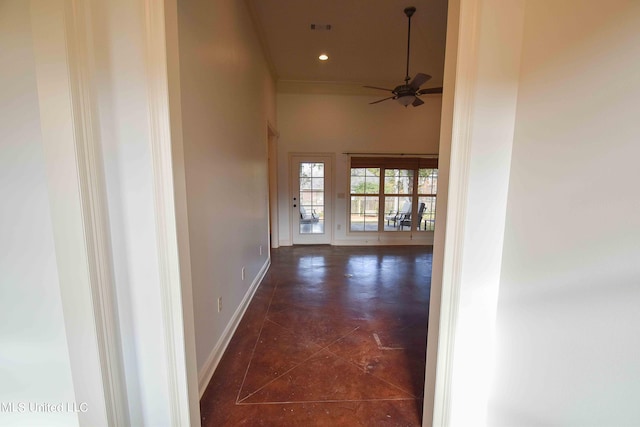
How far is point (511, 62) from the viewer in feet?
3.26

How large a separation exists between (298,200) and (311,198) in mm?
290

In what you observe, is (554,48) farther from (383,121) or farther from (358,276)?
(383,121)

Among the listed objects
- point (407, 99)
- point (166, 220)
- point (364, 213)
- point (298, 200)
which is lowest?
point (364, 213)

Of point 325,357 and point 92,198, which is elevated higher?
point 92,198

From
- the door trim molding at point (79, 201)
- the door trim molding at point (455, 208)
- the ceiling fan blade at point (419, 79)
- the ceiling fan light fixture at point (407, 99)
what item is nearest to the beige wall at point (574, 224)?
the door trim molding at point (455, 208)

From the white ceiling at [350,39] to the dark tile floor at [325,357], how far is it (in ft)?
11.0

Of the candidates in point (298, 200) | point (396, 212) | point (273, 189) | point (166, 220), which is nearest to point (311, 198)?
point (298, 200)

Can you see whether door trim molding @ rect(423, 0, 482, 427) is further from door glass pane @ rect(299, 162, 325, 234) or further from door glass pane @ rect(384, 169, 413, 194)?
door glass pane @ rect(384, 169, 413, 194)

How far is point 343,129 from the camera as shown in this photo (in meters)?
5.46

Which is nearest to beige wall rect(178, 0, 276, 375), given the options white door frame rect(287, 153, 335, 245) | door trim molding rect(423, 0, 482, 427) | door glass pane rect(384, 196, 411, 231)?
door trim molding rect(423, 0, 482, 427)

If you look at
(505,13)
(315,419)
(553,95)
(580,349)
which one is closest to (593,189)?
(553,95)

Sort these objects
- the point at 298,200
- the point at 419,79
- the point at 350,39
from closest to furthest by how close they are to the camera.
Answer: the point at 419,79
the point at 350,39
the point at 298,200

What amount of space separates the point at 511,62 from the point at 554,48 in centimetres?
14

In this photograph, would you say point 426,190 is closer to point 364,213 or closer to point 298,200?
point 364,213
